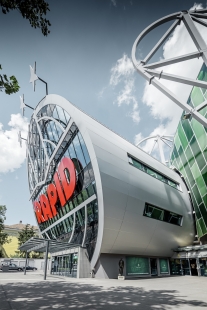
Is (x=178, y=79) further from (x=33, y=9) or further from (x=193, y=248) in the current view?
(x=193, y=248)

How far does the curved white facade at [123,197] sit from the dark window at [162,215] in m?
0.44

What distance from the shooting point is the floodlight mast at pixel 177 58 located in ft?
46.2

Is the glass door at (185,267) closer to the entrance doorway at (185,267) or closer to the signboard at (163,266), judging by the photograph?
the entrance doorway at (185,267)

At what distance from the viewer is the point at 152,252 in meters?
25.5

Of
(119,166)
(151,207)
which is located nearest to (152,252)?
(151,207)

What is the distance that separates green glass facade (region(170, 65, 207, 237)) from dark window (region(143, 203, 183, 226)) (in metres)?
3.17

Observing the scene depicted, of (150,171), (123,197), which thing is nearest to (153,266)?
(150,171)

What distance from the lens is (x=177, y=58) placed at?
1467 centimetres

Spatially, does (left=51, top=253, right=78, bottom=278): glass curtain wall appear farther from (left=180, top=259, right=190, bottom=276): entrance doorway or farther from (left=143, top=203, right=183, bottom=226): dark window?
(left=180, top=259, right=190, bottom=276): entrance doorway

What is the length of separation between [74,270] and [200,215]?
17.6 meters

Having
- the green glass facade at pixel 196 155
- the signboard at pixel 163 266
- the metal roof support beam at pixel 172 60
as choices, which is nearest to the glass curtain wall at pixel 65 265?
the signboard at pixel 163 266

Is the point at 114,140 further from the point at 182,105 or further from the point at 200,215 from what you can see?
the point at 200,215

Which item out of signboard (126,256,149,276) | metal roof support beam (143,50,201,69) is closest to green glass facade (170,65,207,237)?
signboard (126,256,149,276)

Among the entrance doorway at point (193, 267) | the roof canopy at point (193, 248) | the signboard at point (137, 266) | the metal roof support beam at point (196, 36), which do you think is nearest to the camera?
the metal roof support beam at point (196, 36)
